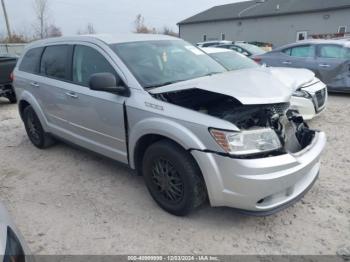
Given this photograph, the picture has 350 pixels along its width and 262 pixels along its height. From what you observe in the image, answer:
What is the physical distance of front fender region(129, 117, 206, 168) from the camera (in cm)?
272

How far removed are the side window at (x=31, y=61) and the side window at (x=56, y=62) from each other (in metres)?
0.17

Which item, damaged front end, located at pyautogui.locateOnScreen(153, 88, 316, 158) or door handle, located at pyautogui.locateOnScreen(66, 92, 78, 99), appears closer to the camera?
damaged front end, located at pyautogui.locateOnScreen(153, 88, 316, 158)

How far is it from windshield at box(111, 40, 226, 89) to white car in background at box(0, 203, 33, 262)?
6.13 ft

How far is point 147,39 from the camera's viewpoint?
13.1ft

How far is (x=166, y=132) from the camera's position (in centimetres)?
290

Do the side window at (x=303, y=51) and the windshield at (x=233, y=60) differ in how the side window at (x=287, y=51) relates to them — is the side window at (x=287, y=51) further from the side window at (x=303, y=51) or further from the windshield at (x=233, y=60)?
the windshield at (x=233, y=60)

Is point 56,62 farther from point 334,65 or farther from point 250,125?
point 334,65

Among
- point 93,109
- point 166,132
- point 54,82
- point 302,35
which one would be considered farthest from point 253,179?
point 302,35

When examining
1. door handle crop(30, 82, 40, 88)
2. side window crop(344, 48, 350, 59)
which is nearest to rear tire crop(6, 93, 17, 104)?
door handle crop(30, 82, 40, 88)

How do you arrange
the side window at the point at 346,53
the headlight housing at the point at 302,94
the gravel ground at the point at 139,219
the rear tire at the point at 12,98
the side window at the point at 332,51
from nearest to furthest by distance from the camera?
the gravel ground at the point at 139,219 < the headlight housing at the point at 302,94 < the side window at the point at 346,53 < the side window at the point at 332,51 < the rear tire at the point at 12,98

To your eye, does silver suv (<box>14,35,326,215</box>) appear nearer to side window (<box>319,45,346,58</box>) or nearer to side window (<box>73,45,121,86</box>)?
side window (<box>73,45,121,86</box>)

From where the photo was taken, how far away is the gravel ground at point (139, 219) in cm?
276

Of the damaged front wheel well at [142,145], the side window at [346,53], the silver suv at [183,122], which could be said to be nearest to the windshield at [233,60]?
the side window at [346,53]

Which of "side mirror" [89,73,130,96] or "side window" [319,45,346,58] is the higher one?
"side mirror" [89,73,130,96]
